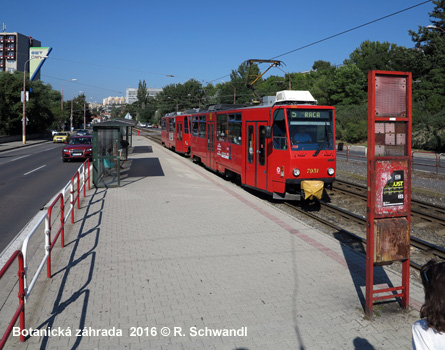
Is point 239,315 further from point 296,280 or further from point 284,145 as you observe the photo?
point 284,145

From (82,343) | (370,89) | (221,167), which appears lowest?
(82,343)

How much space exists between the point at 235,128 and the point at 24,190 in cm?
787

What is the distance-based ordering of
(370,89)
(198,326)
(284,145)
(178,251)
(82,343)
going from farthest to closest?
(284,145), (178,251), (370,89), (198,326), (82,343)

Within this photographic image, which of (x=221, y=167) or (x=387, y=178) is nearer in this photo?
(x=387, y=178)

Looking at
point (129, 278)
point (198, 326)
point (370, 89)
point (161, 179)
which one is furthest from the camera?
point (161, 179)

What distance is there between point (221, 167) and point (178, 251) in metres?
10.0

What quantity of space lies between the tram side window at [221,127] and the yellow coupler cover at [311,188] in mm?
5668

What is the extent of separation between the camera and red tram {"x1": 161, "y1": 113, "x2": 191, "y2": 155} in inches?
1029

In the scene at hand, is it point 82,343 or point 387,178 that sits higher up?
point 387,178

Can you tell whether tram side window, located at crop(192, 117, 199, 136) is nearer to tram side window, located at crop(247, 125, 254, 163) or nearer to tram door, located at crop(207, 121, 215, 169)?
tram door, located at crop(207, 121, 215, 169)

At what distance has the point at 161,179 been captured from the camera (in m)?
16.9

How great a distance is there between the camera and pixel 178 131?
2916cm

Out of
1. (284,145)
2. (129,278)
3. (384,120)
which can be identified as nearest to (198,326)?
(129,278)

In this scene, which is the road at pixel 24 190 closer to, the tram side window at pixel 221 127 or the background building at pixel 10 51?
the tram side window at pixel 221 127
